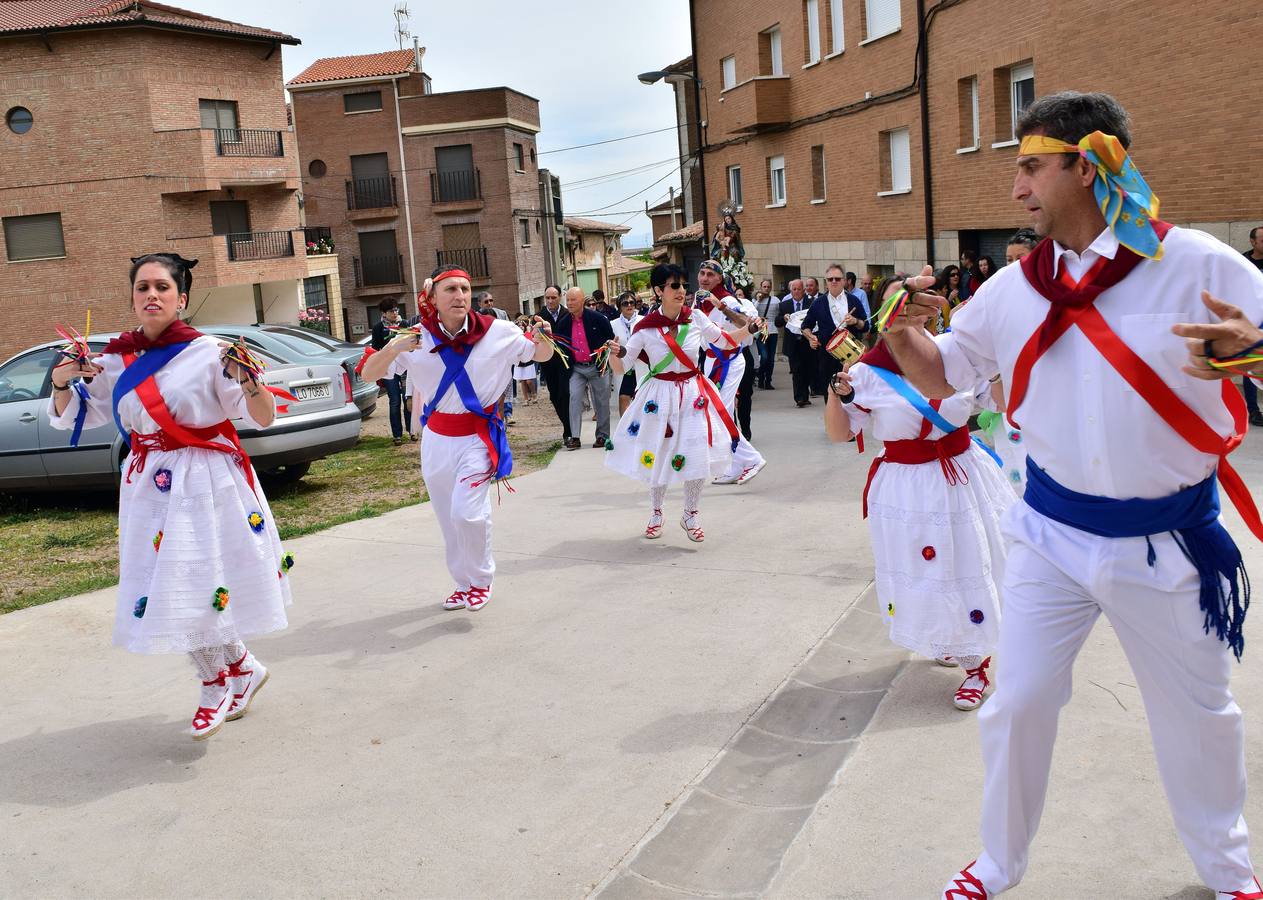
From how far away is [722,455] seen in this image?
27.8ft

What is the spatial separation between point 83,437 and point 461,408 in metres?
5.47

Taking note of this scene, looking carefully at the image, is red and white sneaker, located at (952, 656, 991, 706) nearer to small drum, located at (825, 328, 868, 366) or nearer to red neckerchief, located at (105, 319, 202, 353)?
small drum, located at (825, 328, 868, 366)

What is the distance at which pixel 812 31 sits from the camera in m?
23.6

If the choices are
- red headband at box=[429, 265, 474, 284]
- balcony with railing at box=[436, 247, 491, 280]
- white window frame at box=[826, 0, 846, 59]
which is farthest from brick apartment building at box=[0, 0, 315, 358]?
red headband at box=[429, 265, 474, 284]

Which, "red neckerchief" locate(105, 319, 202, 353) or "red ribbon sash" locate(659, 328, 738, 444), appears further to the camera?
"red ribbon sash" locate(659, 328, 738, 444)

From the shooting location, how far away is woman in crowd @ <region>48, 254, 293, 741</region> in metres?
4.83

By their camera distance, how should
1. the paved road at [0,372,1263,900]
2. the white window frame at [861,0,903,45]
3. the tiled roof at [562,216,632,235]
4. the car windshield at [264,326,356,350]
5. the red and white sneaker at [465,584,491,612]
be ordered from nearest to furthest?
1. the paved road at [0,372,1263,900]
2. the red and white sneaker at [465,584,491,612]
3. the car windshield at [264,326,356,350]
4. the white window frame at [861,0,903,45]
5. the tiled roof at [562,216,632,235]

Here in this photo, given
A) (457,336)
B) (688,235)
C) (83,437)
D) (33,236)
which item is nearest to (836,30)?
(688,235)

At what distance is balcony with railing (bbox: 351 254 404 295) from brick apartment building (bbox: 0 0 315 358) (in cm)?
1315

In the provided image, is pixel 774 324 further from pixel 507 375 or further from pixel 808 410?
pixel 507 375

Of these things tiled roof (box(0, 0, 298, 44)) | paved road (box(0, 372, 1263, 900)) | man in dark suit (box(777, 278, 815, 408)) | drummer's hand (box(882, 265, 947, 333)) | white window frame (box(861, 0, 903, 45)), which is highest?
tiled roof (box(0, 0, 298, 44))

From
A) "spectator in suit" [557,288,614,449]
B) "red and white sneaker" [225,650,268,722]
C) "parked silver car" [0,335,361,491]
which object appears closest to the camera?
"red and white sneaker" [225,650,268,722]

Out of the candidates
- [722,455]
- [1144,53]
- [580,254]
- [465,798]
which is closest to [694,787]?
[465,798]

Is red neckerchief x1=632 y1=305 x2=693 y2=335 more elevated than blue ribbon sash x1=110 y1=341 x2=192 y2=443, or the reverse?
blue ribbon sash x1=110 y1=341 x2=192 y2=443
